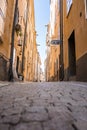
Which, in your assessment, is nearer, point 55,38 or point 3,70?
point 3,70

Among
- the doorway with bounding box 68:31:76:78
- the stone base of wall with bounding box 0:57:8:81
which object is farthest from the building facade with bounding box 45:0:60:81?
the stone base of wall with bounding box 0:57:8:81

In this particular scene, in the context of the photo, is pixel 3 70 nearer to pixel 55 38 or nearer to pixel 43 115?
pixel 43 115

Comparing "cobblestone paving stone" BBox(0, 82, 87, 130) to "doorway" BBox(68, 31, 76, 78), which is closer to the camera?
"cobblestone paving stone" BBox(0, 82, 87, 130)

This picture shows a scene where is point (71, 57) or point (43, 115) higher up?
point (71, 57)

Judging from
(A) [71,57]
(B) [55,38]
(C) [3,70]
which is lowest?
(C) [3,70]

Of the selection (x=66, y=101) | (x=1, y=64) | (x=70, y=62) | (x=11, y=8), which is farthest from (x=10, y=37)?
(x=66, y=101)

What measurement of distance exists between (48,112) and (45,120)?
0.98 feet

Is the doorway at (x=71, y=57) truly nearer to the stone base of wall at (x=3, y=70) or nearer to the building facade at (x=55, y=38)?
the building facade at (x=55, y=38)

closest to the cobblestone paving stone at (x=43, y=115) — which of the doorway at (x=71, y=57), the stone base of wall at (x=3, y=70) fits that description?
the stone base of wall at (x=3, y=70)

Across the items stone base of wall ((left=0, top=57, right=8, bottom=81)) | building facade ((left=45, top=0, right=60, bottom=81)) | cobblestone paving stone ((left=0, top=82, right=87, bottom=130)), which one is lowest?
cobblestone paving stone ((left=0, top=82, right=87, bottom=130))

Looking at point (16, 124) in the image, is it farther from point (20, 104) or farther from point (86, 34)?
point (86, 34)

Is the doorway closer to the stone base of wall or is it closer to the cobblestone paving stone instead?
the stone base of wall

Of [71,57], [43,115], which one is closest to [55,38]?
[71,57]

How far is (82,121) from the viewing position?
230cm
